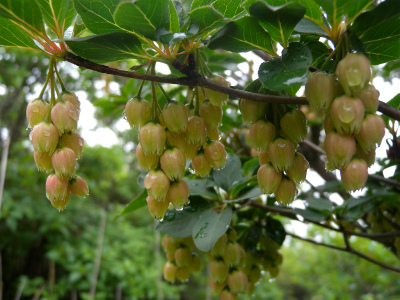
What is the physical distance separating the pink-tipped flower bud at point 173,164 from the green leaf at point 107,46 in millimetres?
185

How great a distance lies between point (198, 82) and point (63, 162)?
0.27m

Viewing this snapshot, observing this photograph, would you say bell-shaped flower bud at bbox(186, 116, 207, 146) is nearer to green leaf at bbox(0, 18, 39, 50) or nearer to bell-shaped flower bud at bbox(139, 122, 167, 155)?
bell-shaped flower bud at bbox(139, 122, 167, 155)

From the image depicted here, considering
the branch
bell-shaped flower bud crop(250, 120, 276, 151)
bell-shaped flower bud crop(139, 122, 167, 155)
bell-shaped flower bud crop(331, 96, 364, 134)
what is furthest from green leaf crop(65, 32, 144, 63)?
bell-shaped flower bud crop(331, 96, 364, 134)

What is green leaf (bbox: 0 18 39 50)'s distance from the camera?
618mm

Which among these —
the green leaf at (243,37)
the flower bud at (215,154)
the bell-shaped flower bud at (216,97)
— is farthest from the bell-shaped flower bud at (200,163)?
the green leaf at (243,37)

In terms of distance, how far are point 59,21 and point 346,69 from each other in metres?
0.49

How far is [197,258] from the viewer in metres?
1.09

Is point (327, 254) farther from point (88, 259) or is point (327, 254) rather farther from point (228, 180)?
point (228, 180)

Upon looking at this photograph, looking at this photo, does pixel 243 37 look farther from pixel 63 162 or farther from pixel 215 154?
pixel 63 162

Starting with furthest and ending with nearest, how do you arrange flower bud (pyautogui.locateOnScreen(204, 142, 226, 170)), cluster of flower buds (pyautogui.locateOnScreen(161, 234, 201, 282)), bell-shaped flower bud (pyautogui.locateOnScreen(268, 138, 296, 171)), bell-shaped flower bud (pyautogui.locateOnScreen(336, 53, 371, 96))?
cluster of flower buds (pyautogui.locateOnScreen(161, 234, 201, 282)) < flower bud (pyautogui.locateOnScreen(204, 142, 226, 170)) < bell-shaped flower bud (pyautogui.locateOnScreen(268, 138, 296, 171)) < bell-shaped flower bud (pyautogui.locateOnScreen(336, 53, 371, 96))

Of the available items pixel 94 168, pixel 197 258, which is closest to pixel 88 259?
pixel 94 168

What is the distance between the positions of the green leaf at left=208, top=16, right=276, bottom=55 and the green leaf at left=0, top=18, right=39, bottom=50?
1.05ft

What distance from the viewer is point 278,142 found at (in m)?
0.60

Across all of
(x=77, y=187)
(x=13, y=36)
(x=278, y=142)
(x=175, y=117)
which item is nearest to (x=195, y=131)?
(x=175, y=117)
